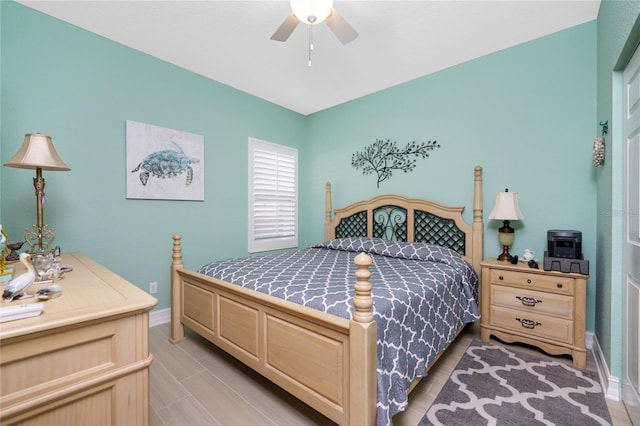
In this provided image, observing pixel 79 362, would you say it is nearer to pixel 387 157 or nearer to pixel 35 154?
pixel 35 154

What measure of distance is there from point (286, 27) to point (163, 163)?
5.96 feet

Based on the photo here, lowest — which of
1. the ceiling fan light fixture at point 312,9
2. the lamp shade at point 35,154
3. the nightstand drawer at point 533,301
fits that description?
the nightstand drawer at point 533,301

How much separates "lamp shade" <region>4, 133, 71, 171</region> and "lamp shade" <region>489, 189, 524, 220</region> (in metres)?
3.31

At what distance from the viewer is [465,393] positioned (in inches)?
69.2

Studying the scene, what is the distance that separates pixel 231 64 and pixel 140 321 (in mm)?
2781

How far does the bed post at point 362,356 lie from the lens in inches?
48.0

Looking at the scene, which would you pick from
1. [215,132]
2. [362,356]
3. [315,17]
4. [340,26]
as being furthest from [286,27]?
[362,356]

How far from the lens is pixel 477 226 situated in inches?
108

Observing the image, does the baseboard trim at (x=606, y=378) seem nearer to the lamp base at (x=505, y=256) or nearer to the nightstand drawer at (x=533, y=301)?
the nightstand drawer at (x=533, y=301)

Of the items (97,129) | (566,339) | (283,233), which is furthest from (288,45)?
(566,339)

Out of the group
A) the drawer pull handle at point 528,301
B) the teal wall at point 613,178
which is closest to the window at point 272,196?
the drawer pull handle at point 528,301

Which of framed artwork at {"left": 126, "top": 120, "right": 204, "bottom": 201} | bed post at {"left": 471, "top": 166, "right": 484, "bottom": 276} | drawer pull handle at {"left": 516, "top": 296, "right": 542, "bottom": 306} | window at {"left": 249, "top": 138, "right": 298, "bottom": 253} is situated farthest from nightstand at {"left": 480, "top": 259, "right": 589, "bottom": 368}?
framed artwork at {"left": 126, "top": 120, "right": 204, "bottom": 201}

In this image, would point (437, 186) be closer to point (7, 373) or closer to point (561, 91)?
point (561, 91)

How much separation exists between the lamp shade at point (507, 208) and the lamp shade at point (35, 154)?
3.31 metres
